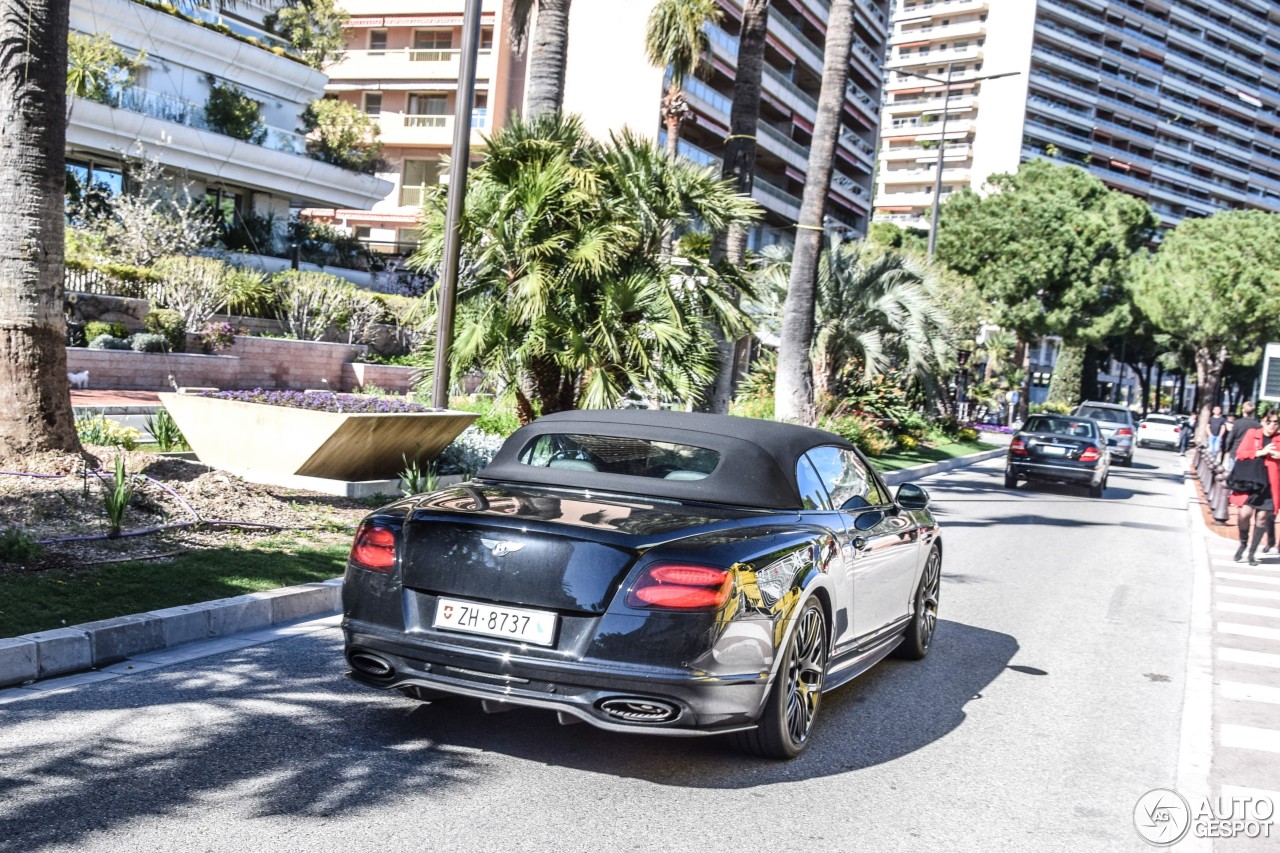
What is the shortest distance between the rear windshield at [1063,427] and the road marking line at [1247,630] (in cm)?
1301

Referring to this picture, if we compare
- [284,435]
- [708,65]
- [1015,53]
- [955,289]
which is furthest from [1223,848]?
[1015,53]

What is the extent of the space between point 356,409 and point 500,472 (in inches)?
254

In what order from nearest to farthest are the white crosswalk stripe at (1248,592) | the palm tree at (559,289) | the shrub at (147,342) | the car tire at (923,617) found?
the car tire at (923,617) → the white crosswalk stripe at (1248,592) → the palm tree at (559,289) → the shrub at (147,342)

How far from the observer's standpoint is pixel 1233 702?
7059 millimetres

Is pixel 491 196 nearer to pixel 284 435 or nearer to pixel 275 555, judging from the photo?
pixel 284 435

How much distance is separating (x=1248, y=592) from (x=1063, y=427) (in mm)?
11187

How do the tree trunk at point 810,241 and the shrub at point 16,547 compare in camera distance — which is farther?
the tree trunk at point 810,241

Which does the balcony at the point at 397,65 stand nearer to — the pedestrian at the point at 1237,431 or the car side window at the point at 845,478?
the pedestrian at the point at 1237,431

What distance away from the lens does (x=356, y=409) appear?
38.7 ft

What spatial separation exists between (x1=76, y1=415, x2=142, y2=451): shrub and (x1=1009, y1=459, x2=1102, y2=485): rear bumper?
16295 mm

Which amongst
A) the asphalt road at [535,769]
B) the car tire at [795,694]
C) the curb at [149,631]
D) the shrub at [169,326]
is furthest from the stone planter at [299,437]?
the shrub at [169,326]

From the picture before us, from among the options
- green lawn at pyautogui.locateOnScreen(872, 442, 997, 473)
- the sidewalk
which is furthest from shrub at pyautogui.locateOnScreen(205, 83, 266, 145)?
the sidewalk

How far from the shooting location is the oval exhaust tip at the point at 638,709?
4.36 meters
